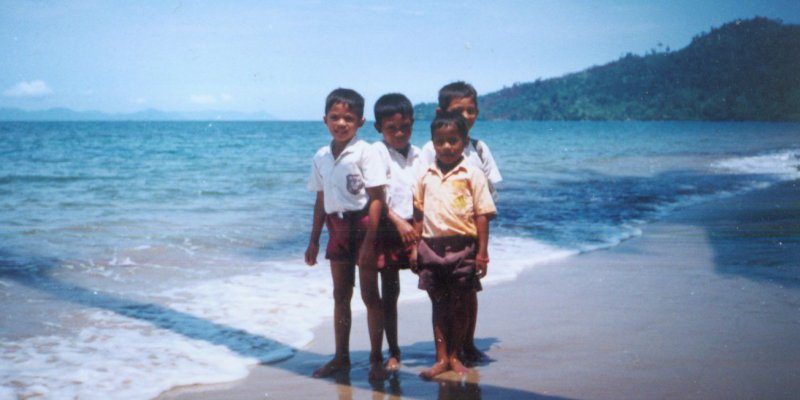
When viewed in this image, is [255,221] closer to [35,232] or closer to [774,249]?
[35,232]

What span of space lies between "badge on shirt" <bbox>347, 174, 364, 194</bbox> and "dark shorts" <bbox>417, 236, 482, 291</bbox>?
461mm

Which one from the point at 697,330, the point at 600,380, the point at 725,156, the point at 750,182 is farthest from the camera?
the point at 725,156

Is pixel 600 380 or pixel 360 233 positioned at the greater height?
pixel 360 233

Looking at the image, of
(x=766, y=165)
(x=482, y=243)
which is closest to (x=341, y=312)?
(x=482, y=243)

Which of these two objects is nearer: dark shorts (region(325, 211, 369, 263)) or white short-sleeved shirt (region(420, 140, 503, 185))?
dark shorts (region(325, 211, 369, 263))

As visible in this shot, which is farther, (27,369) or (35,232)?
(35,232)

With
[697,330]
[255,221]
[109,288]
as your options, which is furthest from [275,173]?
[697,330]

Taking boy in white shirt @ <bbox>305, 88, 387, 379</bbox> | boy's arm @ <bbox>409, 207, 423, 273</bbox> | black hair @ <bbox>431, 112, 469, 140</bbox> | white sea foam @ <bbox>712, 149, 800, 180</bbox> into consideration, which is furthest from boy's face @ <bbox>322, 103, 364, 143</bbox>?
white sea foam @ <bbox>712, 149, 800, 180</bbox>

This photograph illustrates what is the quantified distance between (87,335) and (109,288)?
1662 millimetres

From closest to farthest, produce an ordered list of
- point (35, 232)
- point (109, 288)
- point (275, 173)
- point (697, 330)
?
point (697, 330) < point (109, 288) < point (35, 232) < point (275, 173)

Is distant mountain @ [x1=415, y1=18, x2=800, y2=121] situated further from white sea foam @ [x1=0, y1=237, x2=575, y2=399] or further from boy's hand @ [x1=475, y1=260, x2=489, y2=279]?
boy's hand @ [x1=475, y1=260, x2=489, y2=279]

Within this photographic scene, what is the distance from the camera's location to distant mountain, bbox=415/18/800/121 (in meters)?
65.4

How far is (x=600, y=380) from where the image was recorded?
3580 millimetres

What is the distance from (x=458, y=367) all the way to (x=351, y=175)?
1221 millimetres
